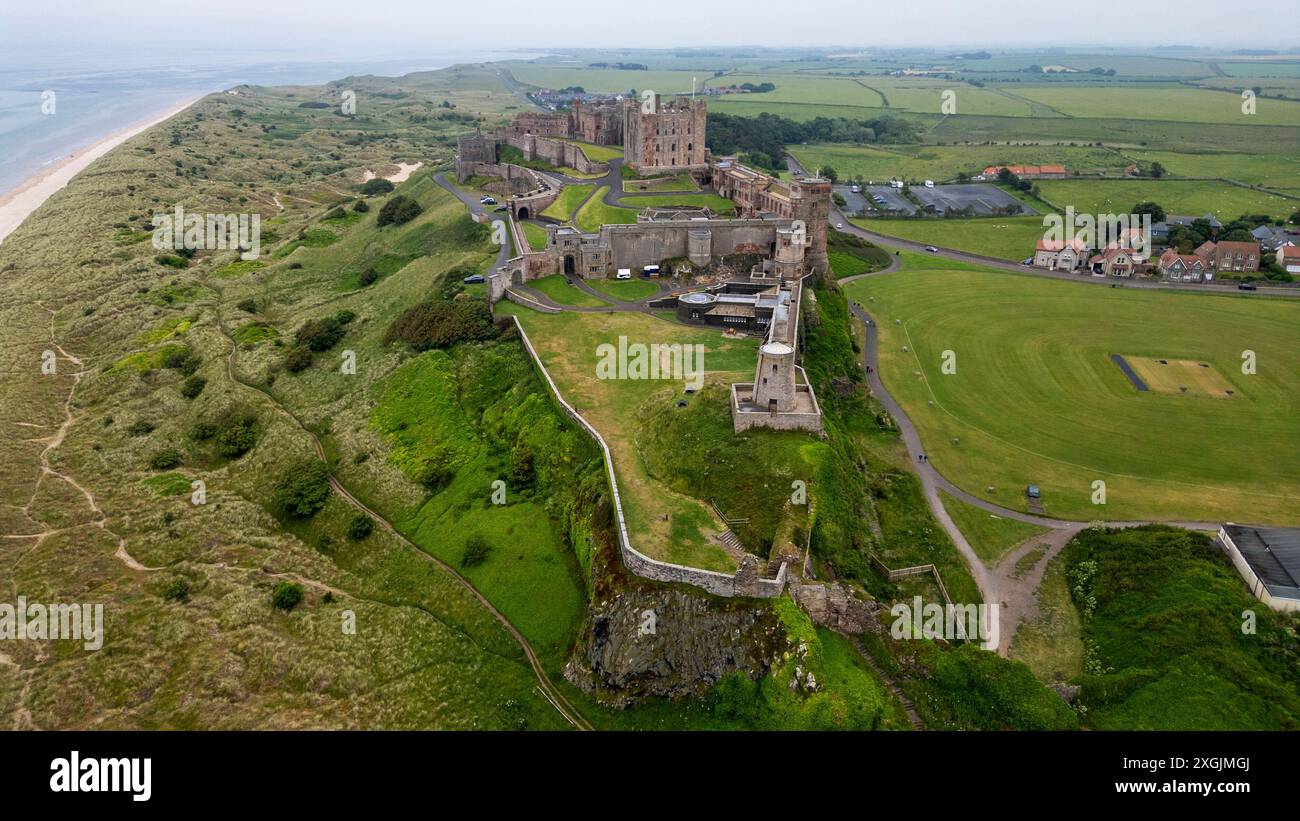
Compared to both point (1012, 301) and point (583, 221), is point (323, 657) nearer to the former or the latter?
point (583, 221)

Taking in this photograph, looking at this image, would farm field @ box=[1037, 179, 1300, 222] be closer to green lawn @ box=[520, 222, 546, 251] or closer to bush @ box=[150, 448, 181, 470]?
green lawn @ box=[520, 222, 546, 251]

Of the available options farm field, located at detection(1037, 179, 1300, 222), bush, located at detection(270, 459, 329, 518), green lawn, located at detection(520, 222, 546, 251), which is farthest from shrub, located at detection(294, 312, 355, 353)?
farm field, located at detection(1037, 179, 1300, 222)

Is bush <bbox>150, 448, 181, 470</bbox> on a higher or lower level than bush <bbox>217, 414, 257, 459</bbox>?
lower

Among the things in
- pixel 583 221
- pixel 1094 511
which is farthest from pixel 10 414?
pixel 1094 511

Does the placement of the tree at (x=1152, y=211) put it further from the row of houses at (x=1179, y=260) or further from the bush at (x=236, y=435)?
the bush at (x=236, y=435)

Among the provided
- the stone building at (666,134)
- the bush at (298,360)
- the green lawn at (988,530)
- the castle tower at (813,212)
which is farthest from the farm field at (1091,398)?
the bush at (298,360)
